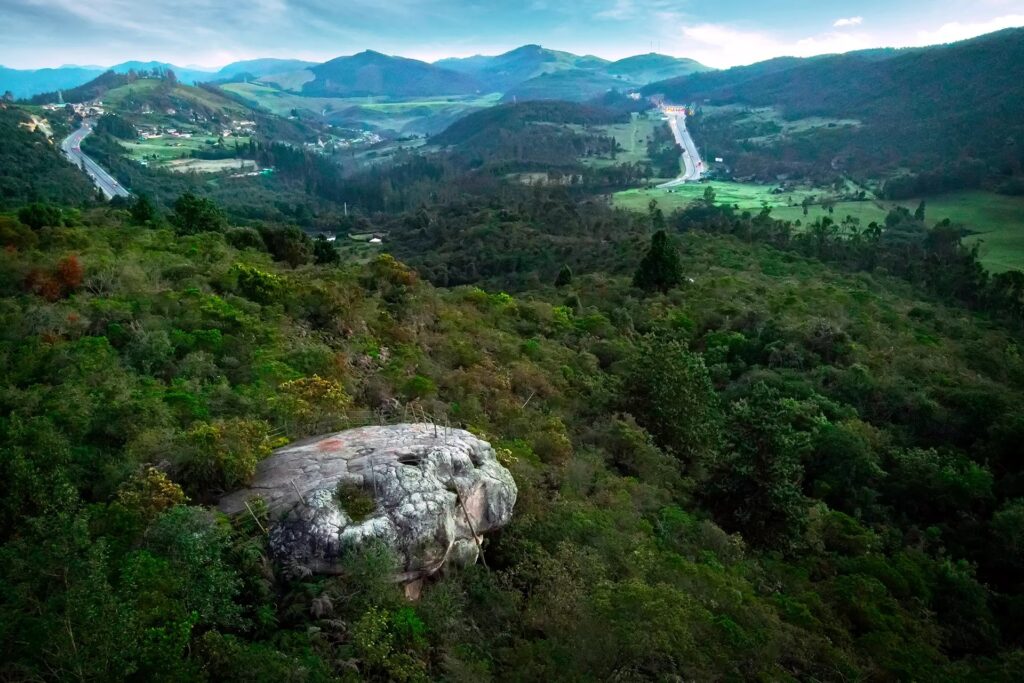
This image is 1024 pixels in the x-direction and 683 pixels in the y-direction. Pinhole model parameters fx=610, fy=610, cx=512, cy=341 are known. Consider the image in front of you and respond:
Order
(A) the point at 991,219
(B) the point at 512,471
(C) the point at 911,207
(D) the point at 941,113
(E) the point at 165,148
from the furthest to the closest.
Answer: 1. (E) the point at 165,148
2. (D) the point at 941,113
3. (C) the point at 911,207
4. (A) the point at 991,219
5. (B) the point at 512,471

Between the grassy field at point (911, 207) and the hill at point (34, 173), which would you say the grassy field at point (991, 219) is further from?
the hill at point (34, 173)

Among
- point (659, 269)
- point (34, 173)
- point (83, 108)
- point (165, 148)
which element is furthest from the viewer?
point (83, 108)

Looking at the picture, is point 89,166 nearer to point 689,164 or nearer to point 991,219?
point 689,164

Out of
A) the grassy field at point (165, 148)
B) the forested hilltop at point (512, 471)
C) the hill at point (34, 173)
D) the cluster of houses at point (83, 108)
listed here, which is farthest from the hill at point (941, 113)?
the cluster of houses at point (83, 108)

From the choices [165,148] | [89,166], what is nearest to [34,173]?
[89,166]

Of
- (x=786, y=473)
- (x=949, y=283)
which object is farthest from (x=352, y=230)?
(x=786, y=473)

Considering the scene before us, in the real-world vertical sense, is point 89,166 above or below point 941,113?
below

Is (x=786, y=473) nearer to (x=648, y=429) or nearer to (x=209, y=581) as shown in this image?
(x=648, y=429)
